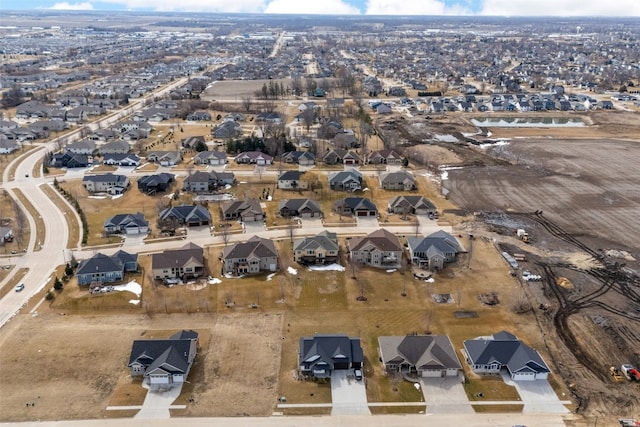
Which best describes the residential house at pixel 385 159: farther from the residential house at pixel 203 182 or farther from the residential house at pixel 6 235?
the residential house at pixel 6 235

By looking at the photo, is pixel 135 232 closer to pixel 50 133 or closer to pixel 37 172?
pixel 37 172

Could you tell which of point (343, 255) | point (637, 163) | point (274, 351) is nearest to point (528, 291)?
point (343, 255)

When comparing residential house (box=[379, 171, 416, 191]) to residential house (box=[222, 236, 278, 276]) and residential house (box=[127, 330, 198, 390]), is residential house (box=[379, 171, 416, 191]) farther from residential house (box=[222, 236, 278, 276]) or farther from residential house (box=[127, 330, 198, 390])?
residential house (box=[127, 330, 198, 390])

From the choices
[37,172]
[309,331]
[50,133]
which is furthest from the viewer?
[50,133]

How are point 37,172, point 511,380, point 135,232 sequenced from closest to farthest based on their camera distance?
point 511,380
point 135,232
point 37,172

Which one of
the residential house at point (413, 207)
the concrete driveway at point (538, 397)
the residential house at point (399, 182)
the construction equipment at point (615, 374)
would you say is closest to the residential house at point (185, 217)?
the residential house at point (413, 207)

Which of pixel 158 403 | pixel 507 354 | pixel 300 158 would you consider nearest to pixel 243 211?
pixel 300 158
